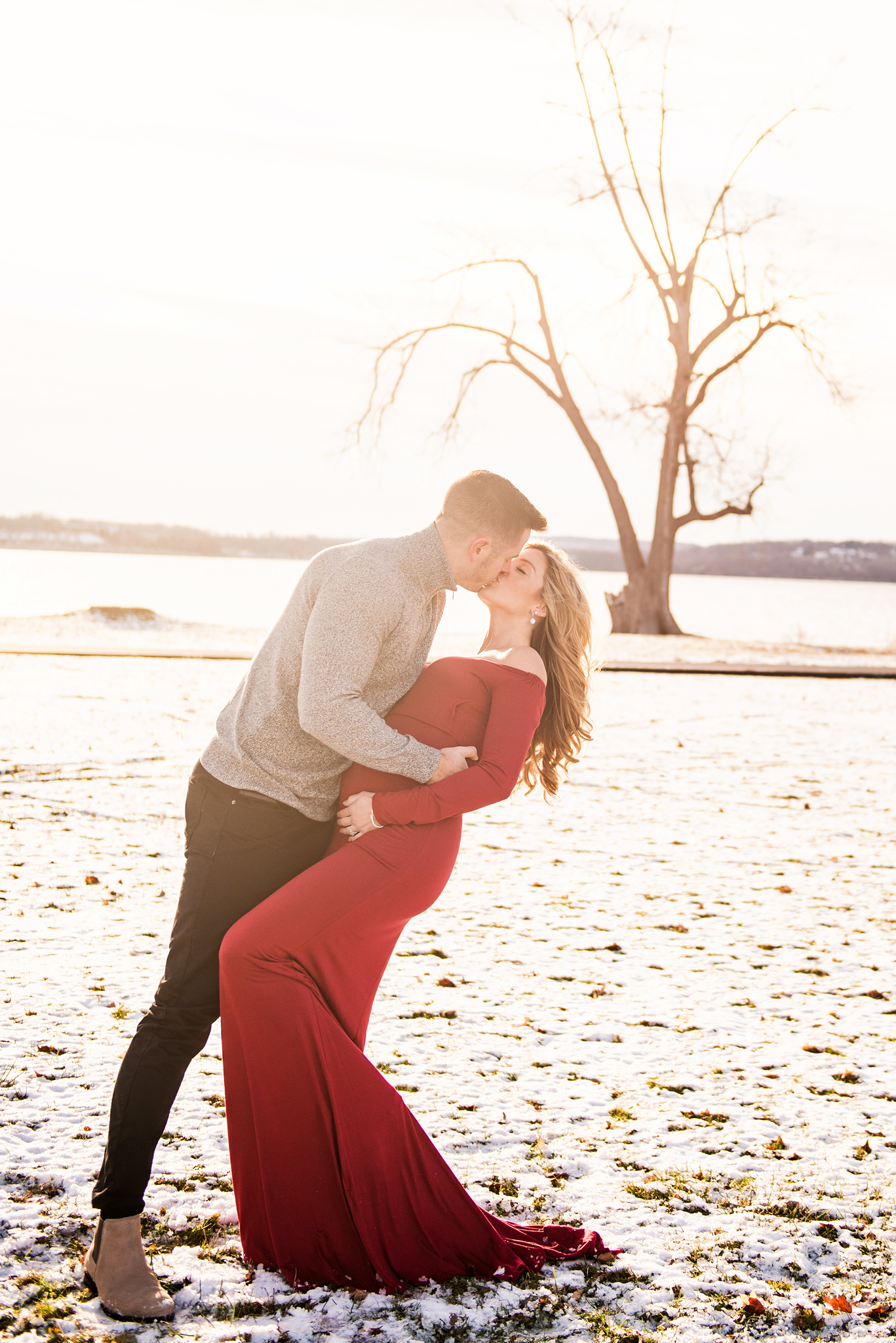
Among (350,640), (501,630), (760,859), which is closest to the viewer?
(350,640)

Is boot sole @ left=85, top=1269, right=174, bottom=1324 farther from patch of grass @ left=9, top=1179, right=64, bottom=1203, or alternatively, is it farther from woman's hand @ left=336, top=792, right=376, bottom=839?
woman's hand @ left=336, top=792, right=376, bottom=839

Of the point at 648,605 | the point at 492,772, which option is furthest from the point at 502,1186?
the point at 648,605

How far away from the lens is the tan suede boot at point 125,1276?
8.91 feet

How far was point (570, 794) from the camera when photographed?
31.9 feet

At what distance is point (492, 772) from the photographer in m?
2.91

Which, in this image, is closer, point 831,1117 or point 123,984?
point 831,1117

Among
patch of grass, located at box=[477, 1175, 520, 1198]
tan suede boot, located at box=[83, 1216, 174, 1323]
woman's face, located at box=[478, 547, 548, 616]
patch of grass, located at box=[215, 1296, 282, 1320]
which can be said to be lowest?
patch of grass, located at box=[477, 1175, 520, 1198]

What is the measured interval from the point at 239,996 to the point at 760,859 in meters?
5.57

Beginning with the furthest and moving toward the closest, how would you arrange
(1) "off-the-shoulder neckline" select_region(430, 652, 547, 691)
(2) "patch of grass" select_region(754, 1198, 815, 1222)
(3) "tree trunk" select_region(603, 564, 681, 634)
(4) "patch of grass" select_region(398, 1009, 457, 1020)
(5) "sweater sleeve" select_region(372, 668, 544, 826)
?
(3) "tree trunk" select_region(603, 564, 681, 634), (4) "patch of grass" select_region(398, 1009, 457, 1020), (2) "patch of grass" select_region(754, 1198, 815, 1222), (1) "off-the-shoulder neckline" select_region(430, 652, 547, 691), (5) "sweater sleeve" select_region(372, 668, 544, 826)

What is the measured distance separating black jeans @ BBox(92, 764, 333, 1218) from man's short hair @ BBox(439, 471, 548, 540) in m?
0.87

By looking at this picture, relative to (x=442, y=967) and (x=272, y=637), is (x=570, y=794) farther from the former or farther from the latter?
(x=272, y=637)

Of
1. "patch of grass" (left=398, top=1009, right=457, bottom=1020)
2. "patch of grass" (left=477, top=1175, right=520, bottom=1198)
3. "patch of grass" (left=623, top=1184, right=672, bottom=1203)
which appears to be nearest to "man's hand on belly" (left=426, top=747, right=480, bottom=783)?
"patch of grass" (left=477, top=1175, right=520, bottom=1198)

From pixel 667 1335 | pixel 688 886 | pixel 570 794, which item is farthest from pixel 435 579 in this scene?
pixel 570 794

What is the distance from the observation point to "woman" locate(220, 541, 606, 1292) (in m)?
2.74
